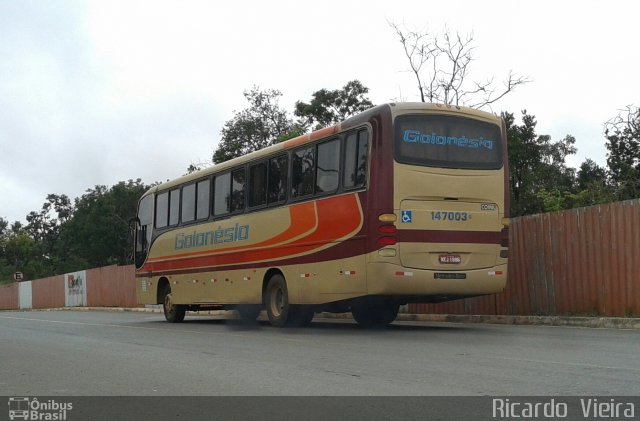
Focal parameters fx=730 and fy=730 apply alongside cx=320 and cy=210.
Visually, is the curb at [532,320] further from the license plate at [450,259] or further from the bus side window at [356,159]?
the bus side window at [356,159]

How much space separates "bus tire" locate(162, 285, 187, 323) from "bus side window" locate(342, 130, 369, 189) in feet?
27.0

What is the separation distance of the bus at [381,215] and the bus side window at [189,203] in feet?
9.91

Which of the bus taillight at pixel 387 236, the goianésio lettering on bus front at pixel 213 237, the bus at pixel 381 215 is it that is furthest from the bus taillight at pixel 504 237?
the goianésio lettering on bus front at pixel 213 237

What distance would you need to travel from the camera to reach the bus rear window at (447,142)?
12391 millimetres

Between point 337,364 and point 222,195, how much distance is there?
8.99m

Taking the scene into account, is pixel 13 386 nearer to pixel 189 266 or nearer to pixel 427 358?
pixel 427 358

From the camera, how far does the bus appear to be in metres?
12.2

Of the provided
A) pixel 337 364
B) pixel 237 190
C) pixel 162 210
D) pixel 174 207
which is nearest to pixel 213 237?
pixel 237 190

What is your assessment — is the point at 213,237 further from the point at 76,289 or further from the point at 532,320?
the point at 76,289

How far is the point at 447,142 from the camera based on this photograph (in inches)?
500

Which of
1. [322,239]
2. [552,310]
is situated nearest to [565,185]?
[552,310]
